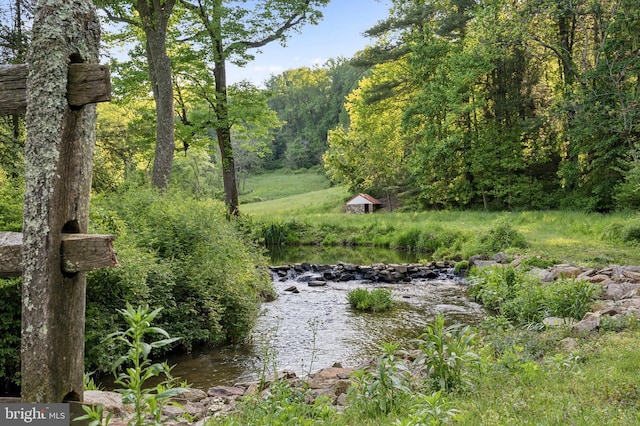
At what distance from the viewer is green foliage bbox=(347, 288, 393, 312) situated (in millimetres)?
10852

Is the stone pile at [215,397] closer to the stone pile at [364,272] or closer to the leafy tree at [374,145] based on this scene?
the stone pile at [364,272]

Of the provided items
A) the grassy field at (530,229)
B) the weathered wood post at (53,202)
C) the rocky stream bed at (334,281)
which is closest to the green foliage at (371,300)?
the rocky stream bed at (334,281)

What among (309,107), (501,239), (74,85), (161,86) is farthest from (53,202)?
(309,107)

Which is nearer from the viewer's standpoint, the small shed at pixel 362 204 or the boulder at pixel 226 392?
the boulder at pixel 226 392

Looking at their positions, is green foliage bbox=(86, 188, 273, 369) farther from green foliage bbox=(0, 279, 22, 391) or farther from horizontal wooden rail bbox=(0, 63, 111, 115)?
horizontal wooden rail bbox=(0, 63, 111, 115)

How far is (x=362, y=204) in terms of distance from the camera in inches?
1634

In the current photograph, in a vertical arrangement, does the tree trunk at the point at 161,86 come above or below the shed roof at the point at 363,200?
above

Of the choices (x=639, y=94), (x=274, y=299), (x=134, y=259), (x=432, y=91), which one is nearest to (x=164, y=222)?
(x=134, y=259)

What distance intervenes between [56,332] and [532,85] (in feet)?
101

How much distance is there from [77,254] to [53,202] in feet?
1.08

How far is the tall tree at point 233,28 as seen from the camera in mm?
17719

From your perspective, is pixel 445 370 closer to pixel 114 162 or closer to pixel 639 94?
pixel 639 94

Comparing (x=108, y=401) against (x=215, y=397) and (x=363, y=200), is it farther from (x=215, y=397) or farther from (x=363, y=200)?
(x=363, y=200)

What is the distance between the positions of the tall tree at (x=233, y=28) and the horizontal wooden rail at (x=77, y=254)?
14.7 metres
